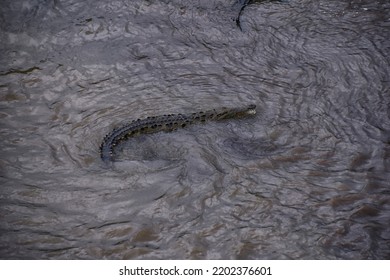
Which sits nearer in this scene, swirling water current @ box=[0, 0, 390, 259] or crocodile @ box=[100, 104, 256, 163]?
swirling water current @ box=[0, 0, 390, 259]

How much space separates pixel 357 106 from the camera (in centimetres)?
471

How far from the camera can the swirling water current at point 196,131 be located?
338 centimetres

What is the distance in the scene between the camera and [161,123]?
419 centimetres

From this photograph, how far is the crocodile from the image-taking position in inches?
156

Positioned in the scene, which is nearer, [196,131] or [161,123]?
[161,123]

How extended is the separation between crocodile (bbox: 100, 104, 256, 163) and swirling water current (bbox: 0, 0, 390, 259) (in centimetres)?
8

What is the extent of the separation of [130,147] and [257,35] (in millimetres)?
2535

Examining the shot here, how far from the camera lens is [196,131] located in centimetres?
433

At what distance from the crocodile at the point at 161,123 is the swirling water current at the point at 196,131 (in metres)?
0.08

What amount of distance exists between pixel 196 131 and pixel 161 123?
1.20ft

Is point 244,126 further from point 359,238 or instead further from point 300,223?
point 359,238

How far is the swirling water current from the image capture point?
3.38 m

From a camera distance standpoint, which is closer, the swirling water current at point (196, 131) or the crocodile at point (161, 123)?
the swirling water current at point (196, 131)

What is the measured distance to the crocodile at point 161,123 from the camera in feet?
13.0
